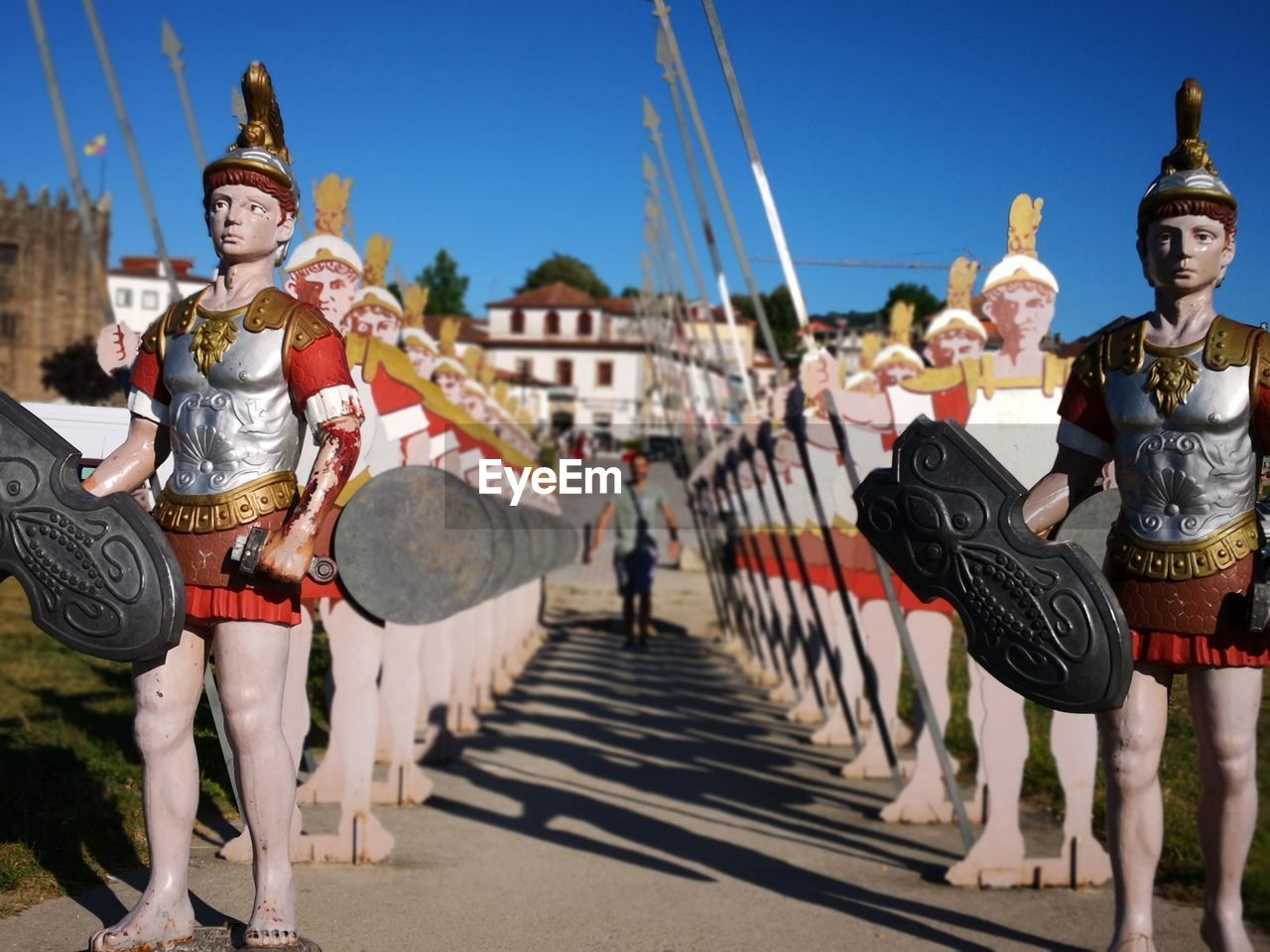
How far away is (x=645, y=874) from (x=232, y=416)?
2.75 m

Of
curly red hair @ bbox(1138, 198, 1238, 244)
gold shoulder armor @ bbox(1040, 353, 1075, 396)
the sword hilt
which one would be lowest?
the sword hilt

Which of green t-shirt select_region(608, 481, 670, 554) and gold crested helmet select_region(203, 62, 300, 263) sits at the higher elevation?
gold crested helmet select_region(203, 62, 300, 263)

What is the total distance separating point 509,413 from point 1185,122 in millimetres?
14595

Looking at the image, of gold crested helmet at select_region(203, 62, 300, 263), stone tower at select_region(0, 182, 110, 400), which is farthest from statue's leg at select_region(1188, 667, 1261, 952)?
stone tower at select_region(0, 182, 110, 400)

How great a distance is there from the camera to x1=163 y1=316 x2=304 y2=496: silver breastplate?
3.92 meters

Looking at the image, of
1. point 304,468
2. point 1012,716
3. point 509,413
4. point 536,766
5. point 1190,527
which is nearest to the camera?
point 1190,527

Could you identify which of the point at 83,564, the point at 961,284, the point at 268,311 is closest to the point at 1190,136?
the point at 268,311

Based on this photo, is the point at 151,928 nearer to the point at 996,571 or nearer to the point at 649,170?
the point at 996,571

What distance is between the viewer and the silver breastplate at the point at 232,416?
392 centimetres

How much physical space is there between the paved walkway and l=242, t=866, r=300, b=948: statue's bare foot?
Answer: 64 cm

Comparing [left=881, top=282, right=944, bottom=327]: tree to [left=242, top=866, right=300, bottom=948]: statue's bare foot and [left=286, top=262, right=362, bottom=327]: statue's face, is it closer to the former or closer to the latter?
[left=286, top=262, right=362, bottom=327]: statue's face

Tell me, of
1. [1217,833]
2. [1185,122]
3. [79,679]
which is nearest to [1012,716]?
[1217,833]

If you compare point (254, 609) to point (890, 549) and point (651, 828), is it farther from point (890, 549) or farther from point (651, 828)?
point (651, 828)

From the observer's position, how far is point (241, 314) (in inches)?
157
